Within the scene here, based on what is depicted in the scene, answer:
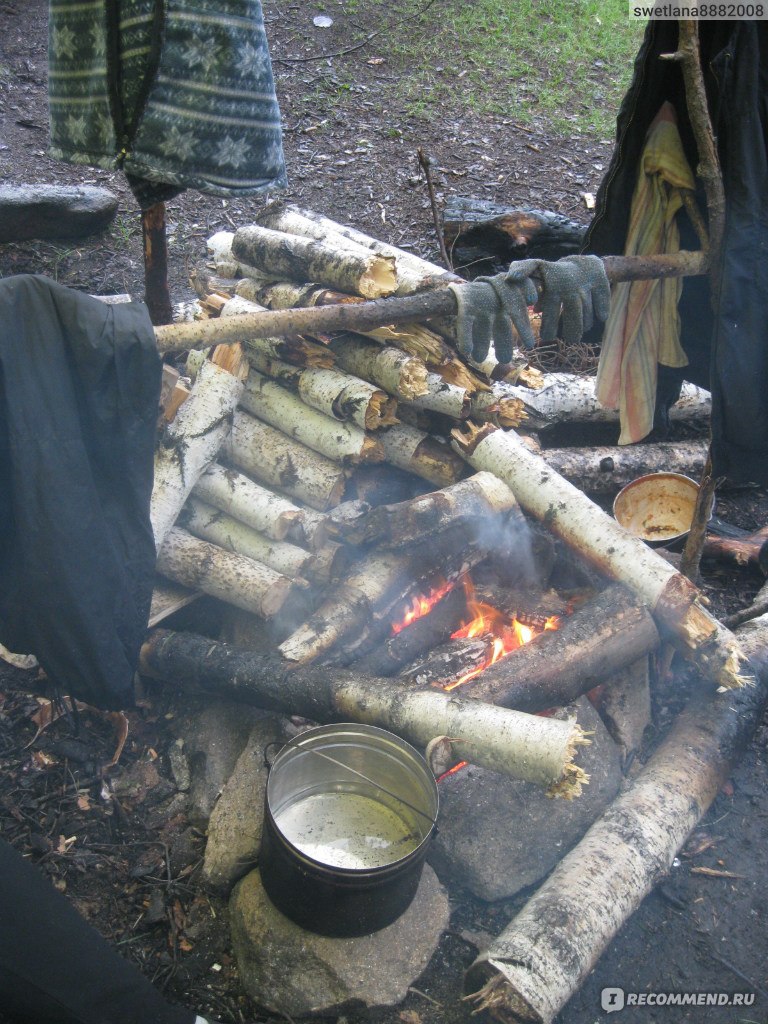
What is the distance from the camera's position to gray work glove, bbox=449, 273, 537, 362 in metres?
3.74

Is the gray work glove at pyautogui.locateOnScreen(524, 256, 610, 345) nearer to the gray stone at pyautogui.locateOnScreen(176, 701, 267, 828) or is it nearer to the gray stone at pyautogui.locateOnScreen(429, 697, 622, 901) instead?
the gray stone at pyautogui.locateOnScreen(429, 697, 622, 901)

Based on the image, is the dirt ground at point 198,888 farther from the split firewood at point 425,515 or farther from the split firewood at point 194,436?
the split firewood at point 425,515

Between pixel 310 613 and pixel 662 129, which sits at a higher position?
pixel 662 129

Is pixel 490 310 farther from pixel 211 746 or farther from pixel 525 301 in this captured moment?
pixel 211 746

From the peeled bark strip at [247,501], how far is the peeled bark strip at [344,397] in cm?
61

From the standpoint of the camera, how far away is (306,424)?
4934 mm

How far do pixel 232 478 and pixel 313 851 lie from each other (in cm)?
217

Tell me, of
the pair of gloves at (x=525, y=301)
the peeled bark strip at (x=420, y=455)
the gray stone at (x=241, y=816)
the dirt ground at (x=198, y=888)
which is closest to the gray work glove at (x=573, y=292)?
the pair of gloves at (x=525, y=301)

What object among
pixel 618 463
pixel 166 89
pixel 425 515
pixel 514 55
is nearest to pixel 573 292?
pixel 425 515

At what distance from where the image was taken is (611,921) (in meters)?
3.42

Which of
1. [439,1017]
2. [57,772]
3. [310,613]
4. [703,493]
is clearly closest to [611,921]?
[439,1017]

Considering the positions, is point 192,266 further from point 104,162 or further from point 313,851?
point 313,851

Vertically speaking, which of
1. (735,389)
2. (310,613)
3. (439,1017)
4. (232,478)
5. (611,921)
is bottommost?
(439,1017)

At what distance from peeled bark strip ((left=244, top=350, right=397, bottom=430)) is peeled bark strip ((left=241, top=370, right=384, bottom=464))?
0.18ft
